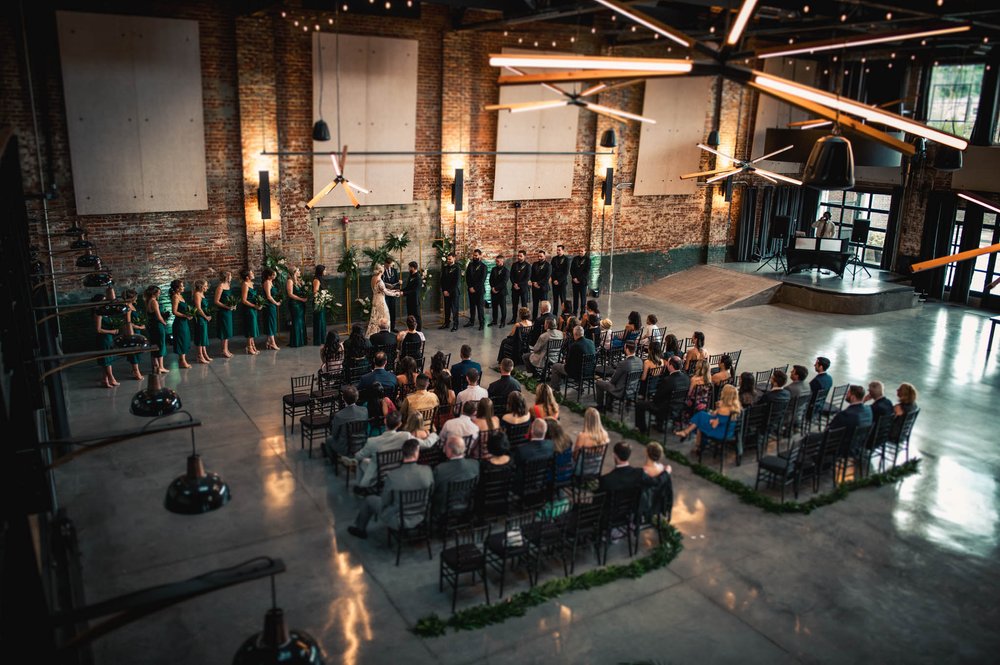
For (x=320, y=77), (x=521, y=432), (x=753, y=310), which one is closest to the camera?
(x=521, y=432)

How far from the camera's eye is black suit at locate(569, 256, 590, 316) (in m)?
17.7

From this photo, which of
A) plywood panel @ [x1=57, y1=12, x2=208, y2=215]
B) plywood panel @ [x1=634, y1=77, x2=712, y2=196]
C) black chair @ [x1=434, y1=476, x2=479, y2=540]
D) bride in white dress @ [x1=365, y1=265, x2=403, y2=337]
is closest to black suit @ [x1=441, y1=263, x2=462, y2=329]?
bride in white dress @ [x1=365, y1=265, x2=403, y2=337]

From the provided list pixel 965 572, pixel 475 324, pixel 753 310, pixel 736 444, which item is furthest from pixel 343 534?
pixel 753 310

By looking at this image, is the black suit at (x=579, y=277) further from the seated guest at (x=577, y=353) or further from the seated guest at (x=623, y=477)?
the seated guest at (x=623, y=477)

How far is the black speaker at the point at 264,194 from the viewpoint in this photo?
49.6 ft

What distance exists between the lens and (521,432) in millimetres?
9375

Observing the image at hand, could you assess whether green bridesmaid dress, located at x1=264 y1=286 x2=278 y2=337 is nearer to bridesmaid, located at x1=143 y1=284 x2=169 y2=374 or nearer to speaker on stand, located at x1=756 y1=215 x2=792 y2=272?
bridesmaid, located at x1=143 y1=284 x2=169 y2=374

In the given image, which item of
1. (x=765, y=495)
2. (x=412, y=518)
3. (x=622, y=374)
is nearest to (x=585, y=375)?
(x=622, y=374)

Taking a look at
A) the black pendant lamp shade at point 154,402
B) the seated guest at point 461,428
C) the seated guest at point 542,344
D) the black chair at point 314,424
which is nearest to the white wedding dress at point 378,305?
the seated guest at point 542,344

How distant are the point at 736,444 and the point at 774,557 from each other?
7.41 feet

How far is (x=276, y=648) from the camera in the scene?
3.17m

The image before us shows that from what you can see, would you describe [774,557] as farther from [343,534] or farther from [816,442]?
[343,534]

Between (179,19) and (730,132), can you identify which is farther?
(730,132)

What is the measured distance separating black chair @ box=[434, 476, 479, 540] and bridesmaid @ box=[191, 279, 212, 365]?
7.38m
